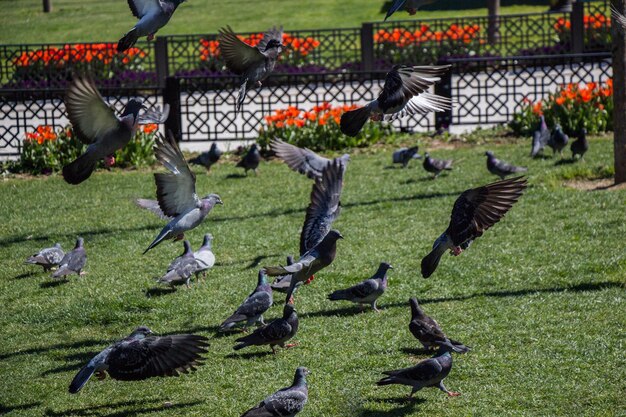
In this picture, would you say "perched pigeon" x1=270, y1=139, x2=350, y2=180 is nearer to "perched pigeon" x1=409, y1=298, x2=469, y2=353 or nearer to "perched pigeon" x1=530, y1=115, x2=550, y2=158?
"perched pigeon" x1=409, y1=298, x2=469, y2=353

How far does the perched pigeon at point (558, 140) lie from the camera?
14492mm

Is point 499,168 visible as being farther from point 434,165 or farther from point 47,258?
point 47,258

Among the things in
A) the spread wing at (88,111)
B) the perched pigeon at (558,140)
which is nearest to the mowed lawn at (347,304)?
the perched pigeon at (558,140)

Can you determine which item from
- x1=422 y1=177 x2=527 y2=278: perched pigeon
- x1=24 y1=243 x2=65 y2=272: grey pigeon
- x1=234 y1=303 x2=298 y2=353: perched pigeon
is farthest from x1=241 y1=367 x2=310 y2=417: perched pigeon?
x1=24 y1=243 x2=65 y2=272: grey pigeon

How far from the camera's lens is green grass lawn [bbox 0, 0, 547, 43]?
3400 cm

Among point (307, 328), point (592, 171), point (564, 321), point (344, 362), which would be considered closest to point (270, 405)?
point (344, 362)

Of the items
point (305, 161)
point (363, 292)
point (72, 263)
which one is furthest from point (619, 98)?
point (72, 263)

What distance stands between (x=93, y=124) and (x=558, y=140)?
9289 mm

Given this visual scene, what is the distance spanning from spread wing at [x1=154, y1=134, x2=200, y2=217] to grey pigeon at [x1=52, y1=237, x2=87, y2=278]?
3.25 m

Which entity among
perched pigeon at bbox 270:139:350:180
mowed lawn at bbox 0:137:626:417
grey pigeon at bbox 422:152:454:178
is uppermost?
perched pigeon at bbox 270:139:350:180

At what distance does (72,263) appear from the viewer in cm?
1052

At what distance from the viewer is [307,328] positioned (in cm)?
889

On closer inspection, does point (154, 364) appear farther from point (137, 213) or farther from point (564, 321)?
point (137, 213)

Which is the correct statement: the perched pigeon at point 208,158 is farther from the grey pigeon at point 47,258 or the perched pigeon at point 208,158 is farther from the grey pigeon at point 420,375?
the grey pigeon at point 420,375
